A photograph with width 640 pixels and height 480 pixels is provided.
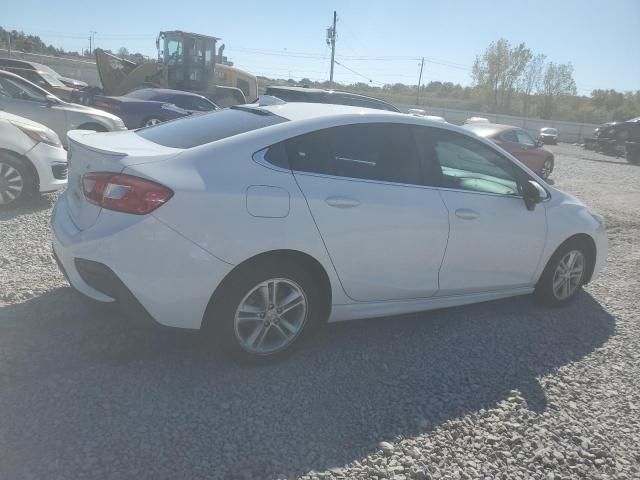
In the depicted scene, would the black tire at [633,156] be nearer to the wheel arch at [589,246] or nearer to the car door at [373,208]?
the wheel arch at [589,246]

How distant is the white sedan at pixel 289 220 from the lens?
286cm

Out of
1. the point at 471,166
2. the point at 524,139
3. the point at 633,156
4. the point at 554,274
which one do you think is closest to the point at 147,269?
the point at 471,166

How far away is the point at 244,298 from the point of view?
10.1ft

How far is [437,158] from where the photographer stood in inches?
152

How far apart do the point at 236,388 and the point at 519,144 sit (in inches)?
493

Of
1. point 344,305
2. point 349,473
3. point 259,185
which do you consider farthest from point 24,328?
point 349,473

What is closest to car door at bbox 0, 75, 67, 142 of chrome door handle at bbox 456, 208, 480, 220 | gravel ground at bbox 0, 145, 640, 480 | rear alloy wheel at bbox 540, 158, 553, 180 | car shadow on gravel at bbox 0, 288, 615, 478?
gravel ground at bbox 0, 145, 640, 480

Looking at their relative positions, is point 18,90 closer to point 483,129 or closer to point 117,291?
point 117,291

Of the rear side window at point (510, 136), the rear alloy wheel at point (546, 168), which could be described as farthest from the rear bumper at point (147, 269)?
the rear alloy wheel at point (546, 168)

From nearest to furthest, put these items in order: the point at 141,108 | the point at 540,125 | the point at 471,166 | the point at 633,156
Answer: the point at 471,166 → the point at 141,108 → the point at 633,156 → the point at 540,125

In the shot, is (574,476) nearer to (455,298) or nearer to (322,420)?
(322,420)

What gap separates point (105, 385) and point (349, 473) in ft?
4.70

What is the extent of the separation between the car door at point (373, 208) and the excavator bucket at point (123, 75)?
59.8ft

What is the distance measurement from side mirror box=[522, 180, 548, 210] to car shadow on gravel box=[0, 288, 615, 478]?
3.33ft
